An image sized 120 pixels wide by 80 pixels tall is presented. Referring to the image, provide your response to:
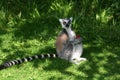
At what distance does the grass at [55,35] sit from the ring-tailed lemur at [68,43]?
0.24 meters

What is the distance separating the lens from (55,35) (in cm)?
Result: 925

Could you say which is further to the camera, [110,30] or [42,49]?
[110,30]

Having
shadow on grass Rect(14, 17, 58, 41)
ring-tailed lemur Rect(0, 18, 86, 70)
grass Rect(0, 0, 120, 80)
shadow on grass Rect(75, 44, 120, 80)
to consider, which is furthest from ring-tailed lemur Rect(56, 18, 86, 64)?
shadow on grass Rect(14, 17, 58, 41)

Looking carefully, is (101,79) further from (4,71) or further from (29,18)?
(29,18)

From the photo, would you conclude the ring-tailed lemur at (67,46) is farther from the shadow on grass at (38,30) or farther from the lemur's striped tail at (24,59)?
the shadow on grass at (38,30)

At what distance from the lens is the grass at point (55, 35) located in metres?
7.50

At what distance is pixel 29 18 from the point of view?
1002cm

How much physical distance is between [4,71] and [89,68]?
6.23 feet

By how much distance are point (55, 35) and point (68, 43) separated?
5.49ft

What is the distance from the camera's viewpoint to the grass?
7.50m

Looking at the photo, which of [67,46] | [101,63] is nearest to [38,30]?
[67,46]

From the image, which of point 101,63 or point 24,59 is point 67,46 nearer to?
point 101,63

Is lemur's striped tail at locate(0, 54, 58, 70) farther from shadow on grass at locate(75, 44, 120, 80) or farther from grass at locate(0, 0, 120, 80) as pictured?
shadow on grass at locate(75, 44, 120, 80)

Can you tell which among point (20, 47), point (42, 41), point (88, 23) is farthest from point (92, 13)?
point (20, 47)
